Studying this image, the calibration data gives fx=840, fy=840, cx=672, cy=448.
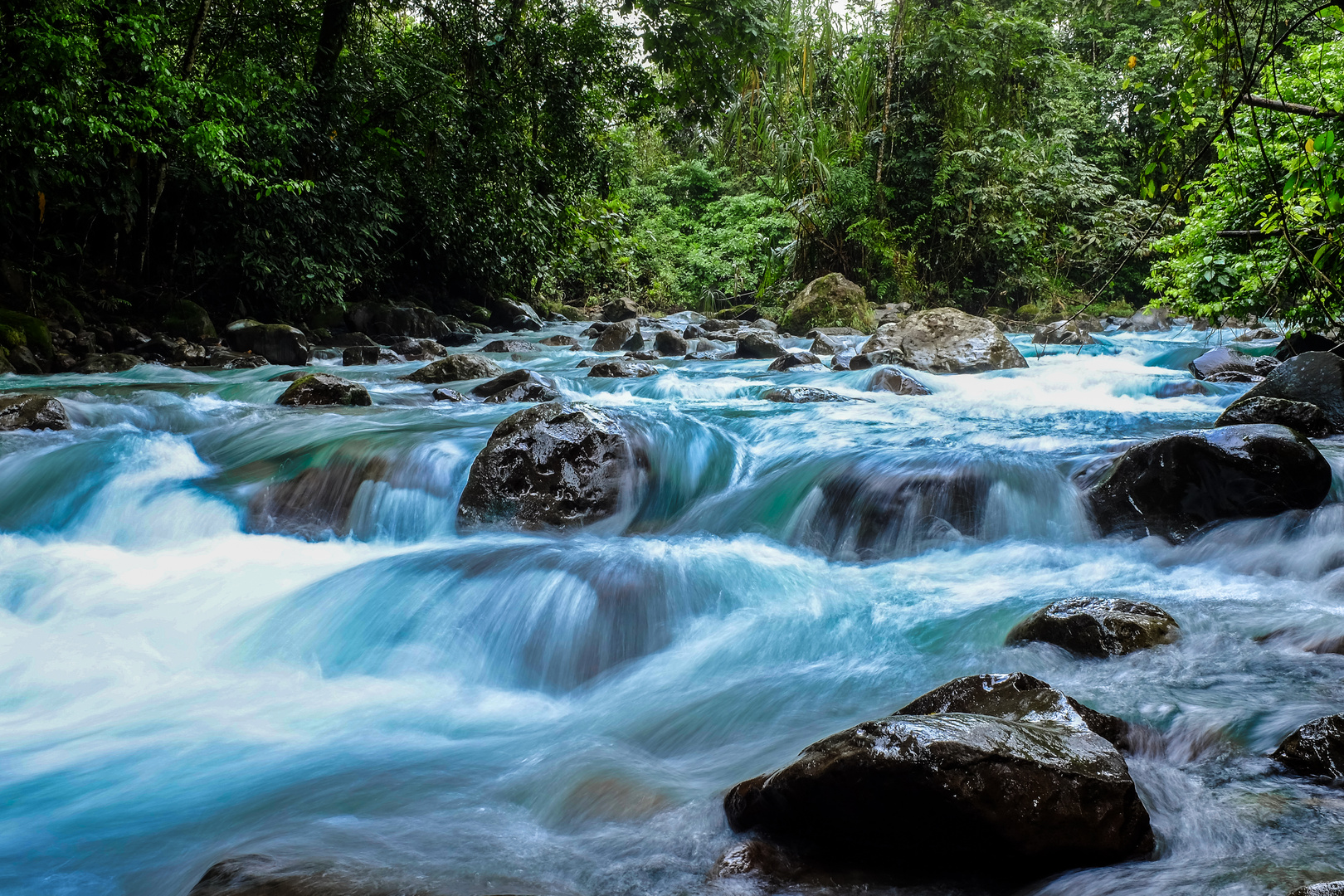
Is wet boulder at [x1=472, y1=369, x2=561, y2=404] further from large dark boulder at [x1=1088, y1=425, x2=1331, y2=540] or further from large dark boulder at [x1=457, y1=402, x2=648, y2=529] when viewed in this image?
large dark boulder at [x1=1088, y1=425, x2=1331, y2=540]

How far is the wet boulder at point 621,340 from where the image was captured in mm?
14852

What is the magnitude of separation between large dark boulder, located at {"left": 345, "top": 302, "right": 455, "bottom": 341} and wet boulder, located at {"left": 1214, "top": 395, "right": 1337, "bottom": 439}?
12.7 m

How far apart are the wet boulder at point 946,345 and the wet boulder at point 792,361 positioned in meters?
0.83

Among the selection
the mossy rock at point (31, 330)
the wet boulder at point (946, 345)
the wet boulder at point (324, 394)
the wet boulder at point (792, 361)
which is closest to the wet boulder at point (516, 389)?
the wet boulder at point (324, 394)

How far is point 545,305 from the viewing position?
22438 mm

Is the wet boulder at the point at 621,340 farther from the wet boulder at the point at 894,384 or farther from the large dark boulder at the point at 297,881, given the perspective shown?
the large dark boulder at the point at 297,881

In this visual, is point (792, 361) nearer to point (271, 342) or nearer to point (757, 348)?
point (757, 348)

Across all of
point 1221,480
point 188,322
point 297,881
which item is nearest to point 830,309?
point 188,322

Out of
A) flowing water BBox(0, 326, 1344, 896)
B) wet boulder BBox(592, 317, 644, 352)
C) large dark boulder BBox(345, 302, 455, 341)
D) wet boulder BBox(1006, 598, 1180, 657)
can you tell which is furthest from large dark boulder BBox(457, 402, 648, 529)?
large dark boulder BBox(345, 302, 455, 341)

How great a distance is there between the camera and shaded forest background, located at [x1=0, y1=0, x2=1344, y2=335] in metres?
5.73

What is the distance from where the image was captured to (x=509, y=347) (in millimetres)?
15008

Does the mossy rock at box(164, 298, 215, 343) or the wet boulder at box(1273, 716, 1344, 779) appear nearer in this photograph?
the wet boulder at box(1273, 716, 1344, 779)

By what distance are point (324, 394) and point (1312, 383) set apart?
8.47m

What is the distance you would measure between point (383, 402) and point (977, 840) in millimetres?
7829
